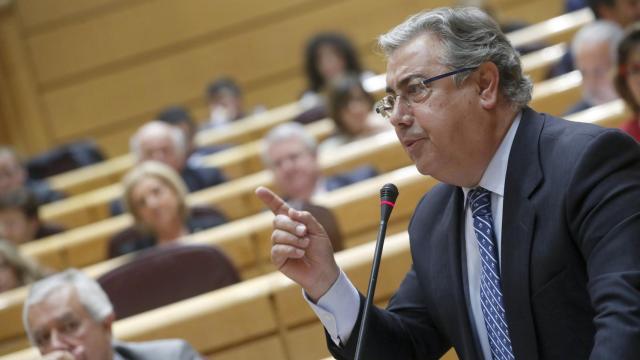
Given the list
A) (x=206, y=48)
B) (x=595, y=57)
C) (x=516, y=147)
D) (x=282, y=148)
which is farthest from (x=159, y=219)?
(x=206, y=48)

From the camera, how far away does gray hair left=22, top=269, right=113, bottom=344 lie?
185cm

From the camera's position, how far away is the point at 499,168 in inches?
47.9

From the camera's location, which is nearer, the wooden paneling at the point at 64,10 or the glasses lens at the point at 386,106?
the glasses lens at the point at 386,106

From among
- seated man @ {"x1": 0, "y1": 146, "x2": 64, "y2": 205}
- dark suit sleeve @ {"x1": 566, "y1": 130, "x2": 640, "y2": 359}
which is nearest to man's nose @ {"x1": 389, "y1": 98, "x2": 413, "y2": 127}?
dark suit sleeve @ {"x1": 566, "y1": 130, "x2": 640, "y2": 359}

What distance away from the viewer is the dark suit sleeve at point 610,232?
100 centimetres

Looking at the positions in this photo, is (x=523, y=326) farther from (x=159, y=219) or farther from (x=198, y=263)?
(x=159, y=219)

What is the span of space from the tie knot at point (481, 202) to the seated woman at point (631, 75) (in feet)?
3.68

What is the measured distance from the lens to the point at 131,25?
19.7 ft

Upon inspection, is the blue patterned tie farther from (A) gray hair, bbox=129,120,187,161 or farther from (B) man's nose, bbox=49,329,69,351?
(A) gray hair, bbox=129,120,187,161

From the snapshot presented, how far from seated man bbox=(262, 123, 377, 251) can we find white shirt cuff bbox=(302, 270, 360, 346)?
1710mm

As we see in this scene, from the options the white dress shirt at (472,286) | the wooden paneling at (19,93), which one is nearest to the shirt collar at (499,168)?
the white dress shirt at (472,286)

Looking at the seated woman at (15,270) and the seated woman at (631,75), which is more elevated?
the seated woman at (631,75)

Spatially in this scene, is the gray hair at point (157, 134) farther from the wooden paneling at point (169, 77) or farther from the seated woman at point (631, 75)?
the wooden paneling at point (169, 77)

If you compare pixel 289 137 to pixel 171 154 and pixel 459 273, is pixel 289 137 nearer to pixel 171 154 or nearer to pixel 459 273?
pixel 171 154
